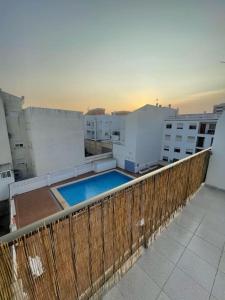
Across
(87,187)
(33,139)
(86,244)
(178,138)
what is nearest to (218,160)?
(86,244)

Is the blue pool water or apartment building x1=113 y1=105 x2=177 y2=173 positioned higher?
apartment building x1=113 y1=105 x2=177 y2=173

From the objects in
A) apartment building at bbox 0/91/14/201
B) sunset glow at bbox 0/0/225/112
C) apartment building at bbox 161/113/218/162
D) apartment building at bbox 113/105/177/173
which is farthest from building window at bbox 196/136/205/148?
apartment building at bbox 0/91/14/201

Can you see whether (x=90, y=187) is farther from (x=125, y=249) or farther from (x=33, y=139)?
(x=125, y=249)

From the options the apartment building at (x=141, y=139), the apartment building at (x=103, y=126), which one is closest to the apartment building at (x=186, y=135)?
the apartment building at (x=141, y=139)

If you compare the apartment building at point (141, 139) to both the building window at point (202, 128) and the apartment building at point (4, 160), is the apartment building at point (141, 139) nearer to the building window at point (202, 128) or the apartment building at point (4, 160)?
the building window at point (202, 128)

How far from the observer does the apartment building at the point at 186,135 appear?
11688mm

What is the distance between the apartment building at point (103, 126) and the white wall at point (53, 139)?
1006cm

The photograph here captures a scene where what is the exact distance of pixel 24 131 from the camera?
10617 millimetres

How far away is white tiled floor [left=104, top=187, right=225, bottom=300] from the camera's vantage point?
1235mm

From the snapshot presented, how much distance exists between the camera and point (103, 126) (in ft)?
72.5

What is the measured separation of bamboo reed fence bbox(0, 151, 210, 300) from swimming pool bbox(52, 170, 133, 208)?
7.49m

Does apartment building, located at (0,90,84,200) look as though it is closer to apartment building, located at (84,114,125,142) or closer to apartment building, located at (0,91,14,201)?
apartment building, located at (0,91,14,201)

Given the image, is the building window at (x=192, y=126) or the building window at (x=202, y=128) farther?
the building window at (x=192, y=126)

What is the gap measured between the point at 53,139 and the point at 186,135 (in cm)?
1173
